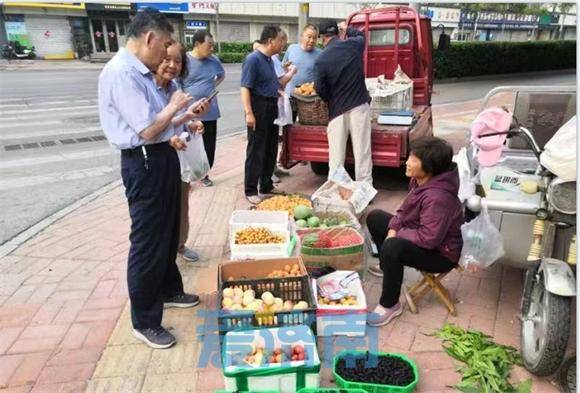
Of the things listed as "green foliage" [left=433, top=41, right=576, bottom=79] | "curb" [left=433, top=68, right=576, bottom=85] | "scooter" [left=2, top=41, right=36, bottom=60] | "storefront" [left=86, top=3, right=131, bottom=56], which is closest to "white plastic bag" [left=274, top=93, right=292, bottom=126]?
"green foliage" [left=433, top=41, right=576, bottom=79]

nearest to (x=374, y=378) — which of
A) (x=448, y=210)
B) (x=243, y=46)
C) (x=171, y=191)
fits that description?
(x=448, y=210)

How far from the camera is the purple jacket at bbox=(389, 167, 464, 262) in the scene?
2.95 meters

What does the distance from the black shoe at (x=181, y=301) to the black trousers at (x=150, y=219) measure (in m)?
0.42

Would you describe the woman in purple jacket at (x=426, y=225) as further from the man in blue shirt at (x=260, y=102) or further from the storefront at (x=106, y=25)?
the storefront at (x=106, y=25)

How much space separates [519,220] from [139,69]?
243cm

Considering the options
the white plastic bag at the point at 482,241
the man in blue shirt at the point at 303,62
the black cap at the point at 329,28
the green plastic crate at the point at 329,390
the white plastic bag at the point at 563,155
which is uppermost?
the black cap at the point at 329,28

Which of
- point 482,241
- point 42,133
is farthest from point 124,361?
point 42,133

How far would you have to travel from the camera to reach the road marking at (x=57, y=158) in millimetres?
7062

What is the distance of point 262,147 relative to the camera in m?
5.29

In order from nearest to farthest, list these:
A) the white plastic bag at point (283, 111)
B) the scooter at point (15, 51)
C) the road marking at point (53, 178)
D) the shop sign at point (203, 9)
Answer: the white plastic bag at point (283, 111), the road marking at point (53, 178), the scooter at point (15, 51), the shop sign at point (203, 9)

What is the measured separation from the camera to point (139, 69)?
247cm

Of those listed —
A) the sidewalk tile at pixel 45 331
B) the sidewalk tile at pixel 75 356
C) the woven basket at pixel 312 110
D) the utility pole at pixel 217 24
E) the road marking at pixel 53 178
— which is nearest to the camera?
the sidewalk tile at pixel 75 356

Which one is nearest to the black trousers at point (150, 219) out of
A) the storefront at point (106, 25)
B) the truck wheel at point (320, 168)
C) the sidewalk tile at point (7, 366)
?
the sidewalk tile at point (7, 366)

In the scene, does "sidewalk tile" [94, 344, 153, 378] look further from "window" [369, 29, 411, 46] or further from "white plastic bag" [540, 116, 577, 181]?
→ "window" [369, 29, 411, 46]
